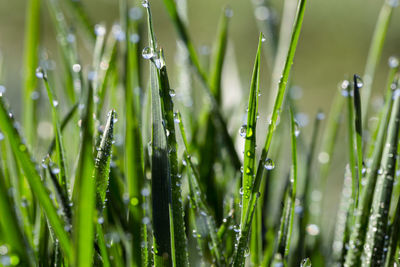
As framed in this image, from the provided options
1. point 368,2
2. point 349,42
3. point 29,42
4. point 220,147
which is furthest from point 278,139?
point 368,2

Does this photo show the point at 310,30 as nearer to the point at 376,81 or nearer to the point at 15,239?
the point at 376,81

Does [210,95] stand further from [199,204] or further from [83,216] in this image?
[83,216]

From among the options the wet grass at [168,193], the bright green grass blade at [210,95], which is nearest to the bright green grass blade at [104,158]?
the wet grass at [168,193]

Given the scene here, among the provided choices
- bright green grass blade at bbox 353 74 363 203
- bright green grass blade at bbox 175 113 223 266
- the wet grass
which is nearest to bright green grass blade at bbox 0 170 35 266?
the wet grass

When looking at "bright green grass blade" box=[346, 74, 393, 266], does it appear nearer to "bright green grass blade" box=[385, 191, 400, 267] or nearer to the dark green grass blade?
"bright green grass blade" box=[385, 191, 400, 267]

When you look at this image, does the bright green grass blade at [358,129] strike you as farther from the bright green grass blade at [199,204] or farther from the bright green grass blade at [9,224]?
the bright green grass blade at [9,224]

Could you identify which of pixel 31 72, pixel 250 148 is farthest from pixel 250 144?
pixel 31 72
